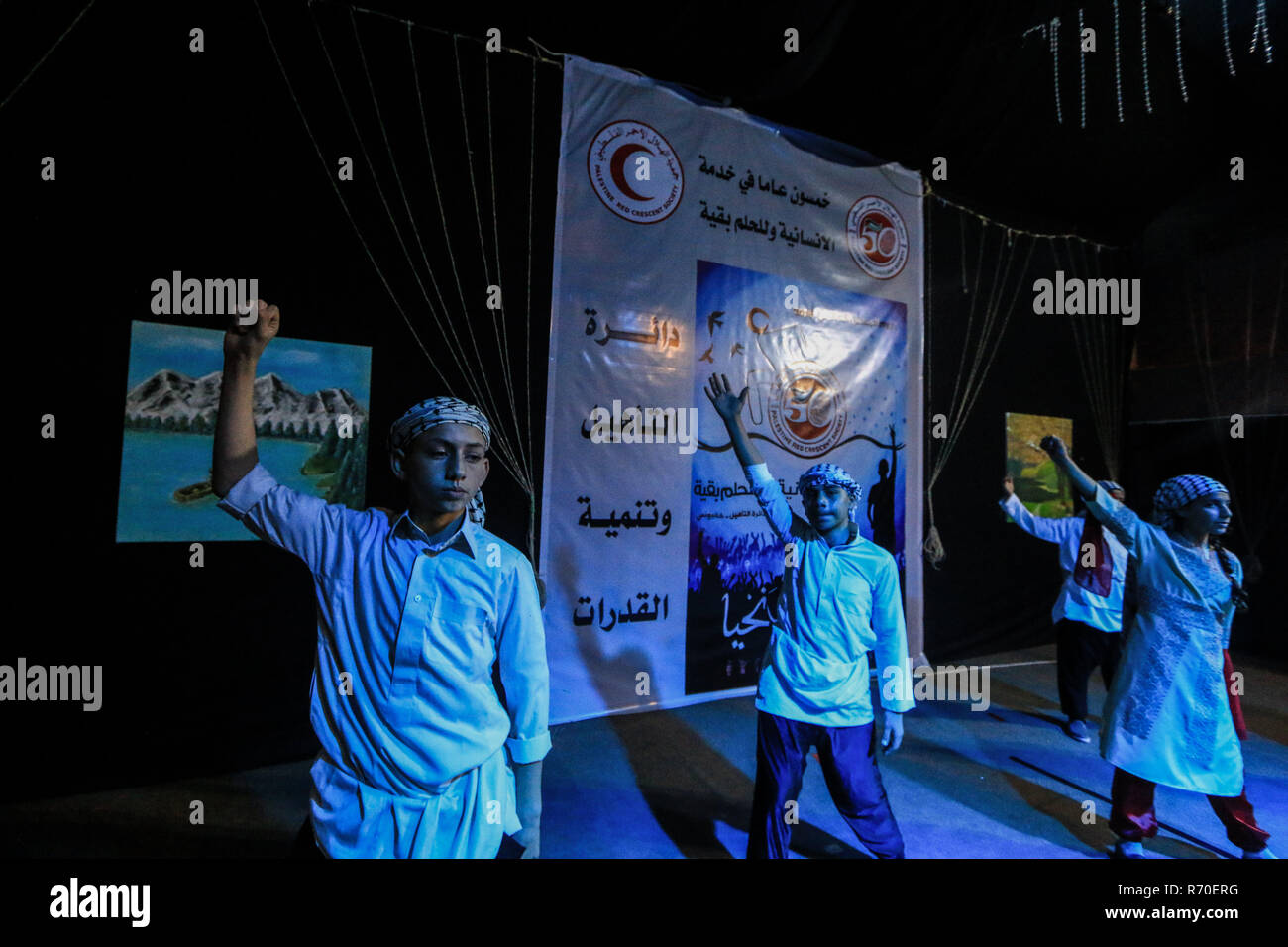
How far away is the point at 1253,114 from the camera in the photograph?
5805mm

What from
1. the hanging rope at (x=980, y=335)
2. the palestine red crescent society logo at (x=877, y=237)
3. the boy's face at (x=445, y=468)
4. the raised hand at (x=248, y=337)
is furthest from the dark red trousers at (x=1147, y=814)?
the palestine red crescent society logo at (x=877, y=237)

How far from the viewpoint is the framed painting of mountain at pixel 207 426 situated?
125 inches

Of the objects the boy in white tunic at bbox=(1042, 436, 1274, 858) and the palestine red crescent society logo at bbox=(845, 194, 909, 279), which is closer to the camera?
the boy in white tunic at bbox=(1042, 436, 1274, 858)

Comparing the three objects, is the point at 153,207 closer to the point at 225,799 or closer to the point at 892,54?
the point at 225,799

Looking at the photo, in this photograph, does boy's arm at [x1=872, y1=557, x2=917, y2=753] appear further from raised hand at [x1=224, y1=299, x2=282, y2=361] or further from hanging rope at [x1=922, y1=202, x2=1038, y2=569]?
hanging rope at [x1=922, y1=202, x2=1038, y2=569]

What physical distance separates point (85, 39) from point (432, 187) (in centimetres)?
163

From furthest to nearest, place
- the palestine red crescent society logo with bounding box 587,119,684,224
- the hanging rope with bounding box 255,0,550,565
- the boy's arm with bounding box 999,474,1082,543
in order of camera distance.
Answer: the palestine red crescent society logo with bounding box 587,119,684,224
the boy's arm with bounding box 999,474,1082,543
the hanging rope with bounding box 255,0,550,565

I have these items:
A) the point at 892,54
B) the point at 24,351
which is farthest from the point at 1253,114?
the point at 24,351

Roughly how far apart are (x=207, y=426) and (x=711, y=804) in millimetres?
3072

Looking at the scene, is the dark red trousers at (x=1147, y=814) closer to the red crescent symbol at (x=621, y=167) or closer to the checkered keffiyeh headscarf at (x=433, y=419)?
the checkered keffiyeh headscarf at (x=433, y=419)

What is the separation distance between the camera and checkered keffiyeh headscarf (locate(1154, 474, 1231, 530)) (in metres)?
2.47

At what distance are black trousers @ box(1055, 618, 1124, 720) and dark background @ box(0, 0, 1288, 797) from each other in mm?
1855

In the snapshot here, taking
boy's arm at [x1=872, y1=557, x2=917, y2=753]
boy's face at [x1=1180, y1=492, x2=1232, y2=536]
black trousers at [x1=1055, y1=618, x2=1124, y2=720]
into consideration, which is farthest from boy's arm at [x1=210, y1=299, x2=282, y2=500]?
black trousers at [x1=1055, y1=618, x2=1124, y2=720]

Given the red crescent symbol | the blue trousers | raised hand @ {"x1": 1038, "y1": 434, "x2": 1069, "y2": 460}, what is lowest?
the blue trousers
